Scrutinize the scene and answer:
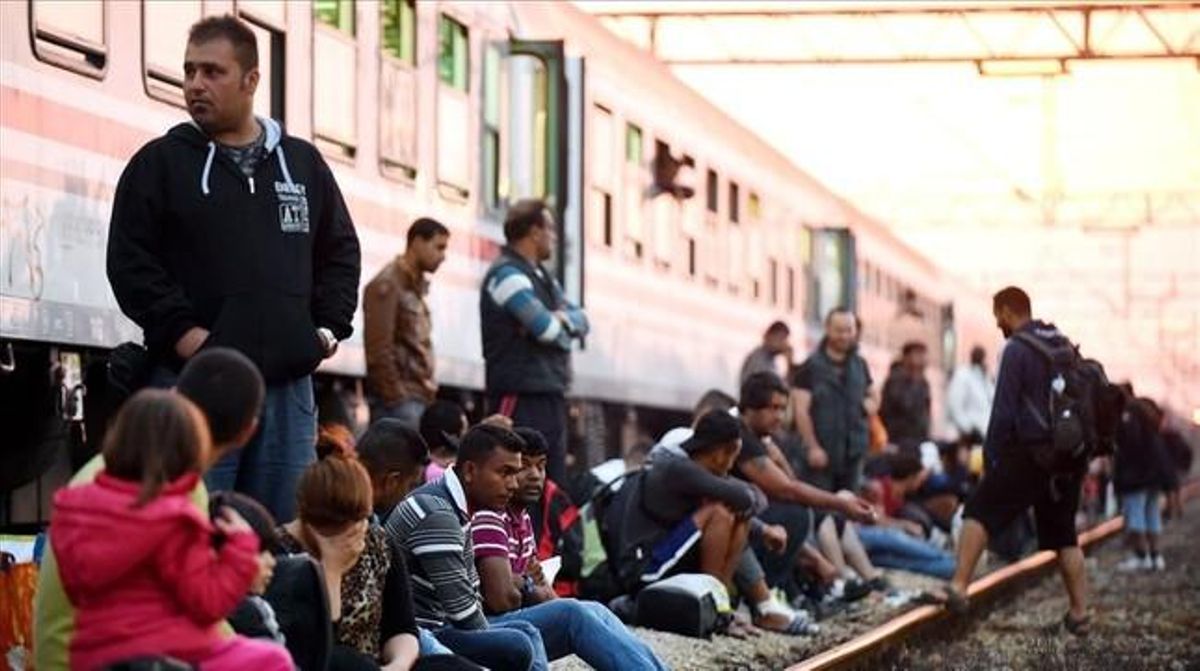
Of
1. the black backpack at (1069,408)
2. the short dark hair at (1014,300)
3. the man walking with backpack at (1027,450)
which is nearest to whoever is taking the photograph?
the black backpack at (1069,408)

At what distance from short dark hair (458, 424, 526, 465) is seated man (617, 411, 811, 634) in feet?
11.1

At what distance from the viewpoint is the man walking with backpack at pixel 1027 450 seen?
1245 centimetres

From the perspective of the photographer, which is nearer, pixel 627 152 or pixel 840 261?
pixel 627 152

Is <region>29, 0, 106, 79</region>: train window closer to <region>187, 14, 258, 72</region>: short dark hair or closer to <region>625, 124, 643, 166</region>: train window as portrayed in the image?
<region>187, 14, 258, 72</region>: short dark hair

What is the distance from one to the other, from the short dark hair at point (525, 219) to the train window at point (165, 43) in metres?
1.43

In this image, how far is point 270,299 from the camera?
271 inches

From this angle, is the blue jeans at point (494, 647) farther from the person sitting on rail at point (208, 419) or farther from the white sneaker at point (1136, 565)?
the white sneaker at point (1136, 565)

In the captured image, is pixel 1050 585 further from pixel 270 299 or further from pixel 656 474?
pixel 270 299

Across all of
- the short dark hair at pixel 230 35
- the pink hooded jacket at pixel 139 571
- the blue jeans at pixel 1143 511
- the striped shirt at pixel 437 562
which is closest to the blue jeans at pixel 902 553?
the blue jeans at pixel 1143 511

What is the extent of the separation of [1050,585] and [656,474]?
7.21m

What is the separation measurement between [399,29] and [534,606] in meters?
6.02

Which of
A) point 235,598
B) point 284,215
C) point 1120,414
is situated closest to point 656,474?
point 1120,414

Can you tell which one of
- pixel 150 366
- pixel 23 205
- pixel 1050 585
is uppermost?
pixel 23 205

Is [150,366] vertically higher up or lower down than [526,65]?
lower down
